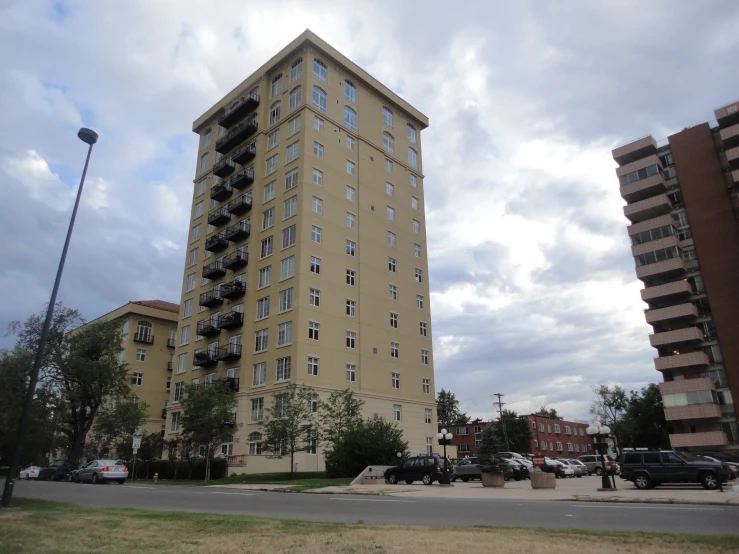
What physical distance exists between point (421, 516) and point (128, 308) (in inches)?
2578

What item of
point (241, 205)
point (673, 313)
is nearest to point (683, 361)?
point (673, 313)

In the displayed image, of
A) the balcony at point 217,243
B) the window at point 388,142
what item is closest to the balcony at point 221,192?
the balcony at point 217,243

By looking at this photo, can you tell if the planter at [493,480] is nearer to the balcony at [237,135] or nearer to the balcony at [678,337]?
the balcony at [678,337]

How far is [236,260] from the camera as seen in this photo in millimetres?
52844

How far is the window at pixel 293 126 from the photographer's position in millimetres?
52450

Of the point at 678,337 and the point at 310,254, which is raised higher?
the point at 310,254

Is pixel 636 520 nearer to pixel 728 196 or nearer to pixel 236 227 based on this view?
pixel 236 227

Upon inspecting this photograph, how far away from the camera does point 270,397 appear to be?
45156 mm

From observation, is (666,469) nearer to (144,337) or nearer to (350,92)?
(350,92)

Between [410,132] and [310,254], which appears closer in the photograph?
[310,254]

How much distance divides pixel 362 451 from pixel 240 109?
39.1 m

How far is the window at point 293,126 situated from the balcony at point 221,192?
947 cm

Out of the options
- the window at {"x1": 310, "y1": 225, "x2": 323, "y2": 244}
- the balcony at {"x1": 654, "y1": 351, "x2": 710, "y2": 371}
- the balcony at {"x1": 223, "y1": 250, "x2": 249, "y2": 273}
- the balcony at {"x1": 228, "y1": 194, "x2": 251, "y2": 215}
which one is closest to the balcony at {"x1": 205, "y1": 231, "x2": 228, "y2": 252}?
the balcony at {"x1": 223, "y1": 250, "x2": 249, "y2": 273}

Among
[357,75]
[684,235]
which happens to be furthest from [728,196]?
[357,75]
